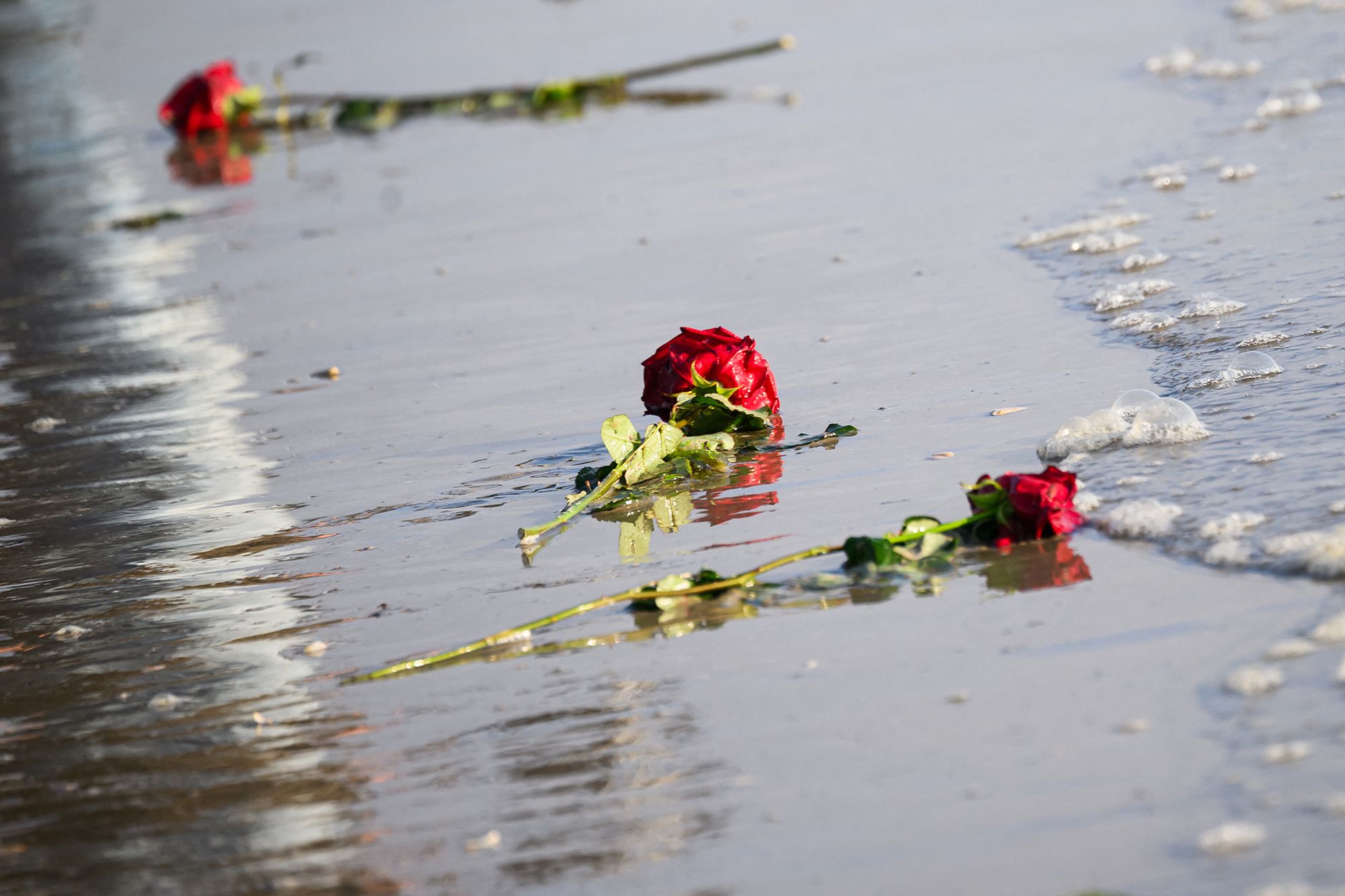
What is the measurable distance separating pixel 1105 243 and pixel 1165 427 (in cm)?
195

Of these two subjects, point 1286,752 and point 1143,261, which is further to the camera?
point 1143,261

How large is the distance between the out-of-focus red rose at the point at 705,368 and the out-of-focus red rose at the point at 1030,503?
828 millimetres

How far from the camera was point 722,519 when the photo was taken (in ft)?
10.6

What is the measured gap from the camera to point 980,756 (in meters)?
2.16

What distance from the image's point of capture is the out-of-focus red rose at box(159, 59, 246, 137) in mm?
10023

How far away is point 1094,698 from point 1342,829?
1.53ft

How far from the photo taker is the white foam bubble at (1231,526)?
Answer: 8.91ft

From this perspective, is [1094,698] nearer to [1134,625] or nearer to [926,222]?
[1134,625]

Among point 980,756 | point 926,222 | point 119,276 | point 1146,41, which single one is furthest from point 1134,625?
point 1146,41

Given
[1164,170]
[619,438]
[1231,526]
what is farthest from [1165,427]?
[1164,170]

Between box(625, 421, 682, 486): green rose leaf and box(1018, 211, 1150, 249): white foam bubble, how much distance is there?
91.5 inches

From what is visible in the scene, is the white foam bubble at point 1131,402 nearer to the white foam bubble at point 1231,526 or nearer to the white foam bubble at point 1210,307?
the white foam bubble at point 1231,526

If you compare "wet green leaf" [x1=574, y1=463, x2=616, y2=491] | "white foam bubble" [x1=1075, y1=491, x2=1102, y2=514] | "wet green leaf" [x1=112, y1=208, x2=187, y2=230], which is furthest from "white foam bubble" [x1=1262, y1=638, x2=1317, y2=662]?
"wet green leaf" [x1=112, y1=208, x2=187, y2=230]

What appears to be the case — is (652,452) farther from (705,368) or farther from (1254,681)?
(1254,681)
